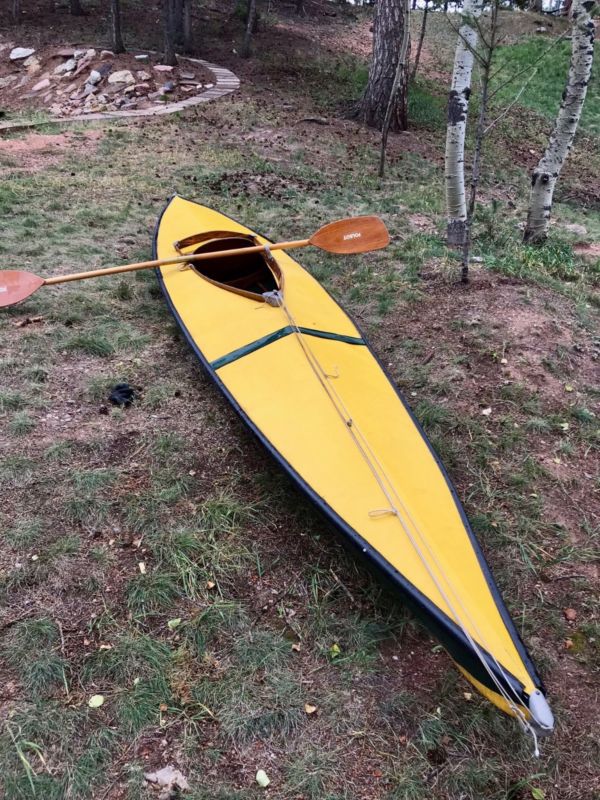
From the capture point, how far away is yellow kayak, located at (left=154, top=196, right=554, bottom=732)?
2.01 meters

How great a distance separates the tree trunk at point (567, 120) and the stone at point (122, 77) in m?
9.34

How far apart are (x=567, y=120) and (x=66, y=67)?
11.5 m

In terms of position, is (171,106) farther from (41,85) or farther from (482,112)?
(482,112)

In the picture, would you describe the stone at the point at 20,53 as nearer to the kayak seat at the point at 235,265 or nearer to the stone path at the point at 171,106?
the stone path at the point at 171,106

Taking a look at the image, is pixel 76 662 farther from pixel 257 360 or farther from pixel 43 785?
pixel 257 360

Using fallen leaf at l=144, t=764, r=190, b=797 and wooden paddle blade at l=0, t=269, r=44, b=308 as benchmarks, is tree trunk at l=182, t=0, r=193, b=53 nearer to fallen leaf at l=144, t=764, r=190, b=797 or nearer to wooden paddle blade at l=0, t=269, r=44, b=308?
wooden paddle blade at l=0, t=269, r=44, b=308

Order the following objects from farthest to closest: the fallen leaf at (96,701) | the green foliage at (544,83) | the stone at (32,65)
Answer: the green foliage at (544,83), the stone at (32,65), the fallen leaf at (96,701)

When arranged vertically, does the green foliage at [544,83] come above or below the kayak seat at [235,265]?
above

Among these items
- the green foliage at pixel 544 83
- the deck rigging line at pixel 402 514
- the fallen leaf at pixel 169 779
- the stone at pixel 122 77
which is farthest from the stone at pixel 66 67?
the fallen leaf at pixel 169 779

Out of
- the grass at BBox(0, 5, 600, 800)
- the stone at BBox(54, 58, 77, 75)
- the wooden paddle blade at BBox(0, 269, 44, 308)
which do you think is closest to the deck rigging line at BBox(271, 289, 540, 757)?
the grass at BBox(0, 5, 600, 800)

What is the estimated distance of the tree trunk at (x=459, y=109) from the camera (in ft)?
14.5

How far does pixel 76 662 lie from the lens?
227 cm

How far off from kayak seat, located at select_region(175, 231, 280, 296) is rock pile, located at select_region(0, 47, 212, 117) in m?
7.77

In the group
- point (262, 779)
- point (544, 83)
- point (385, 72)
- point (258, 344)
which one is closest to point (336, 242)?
point (258, 344)
